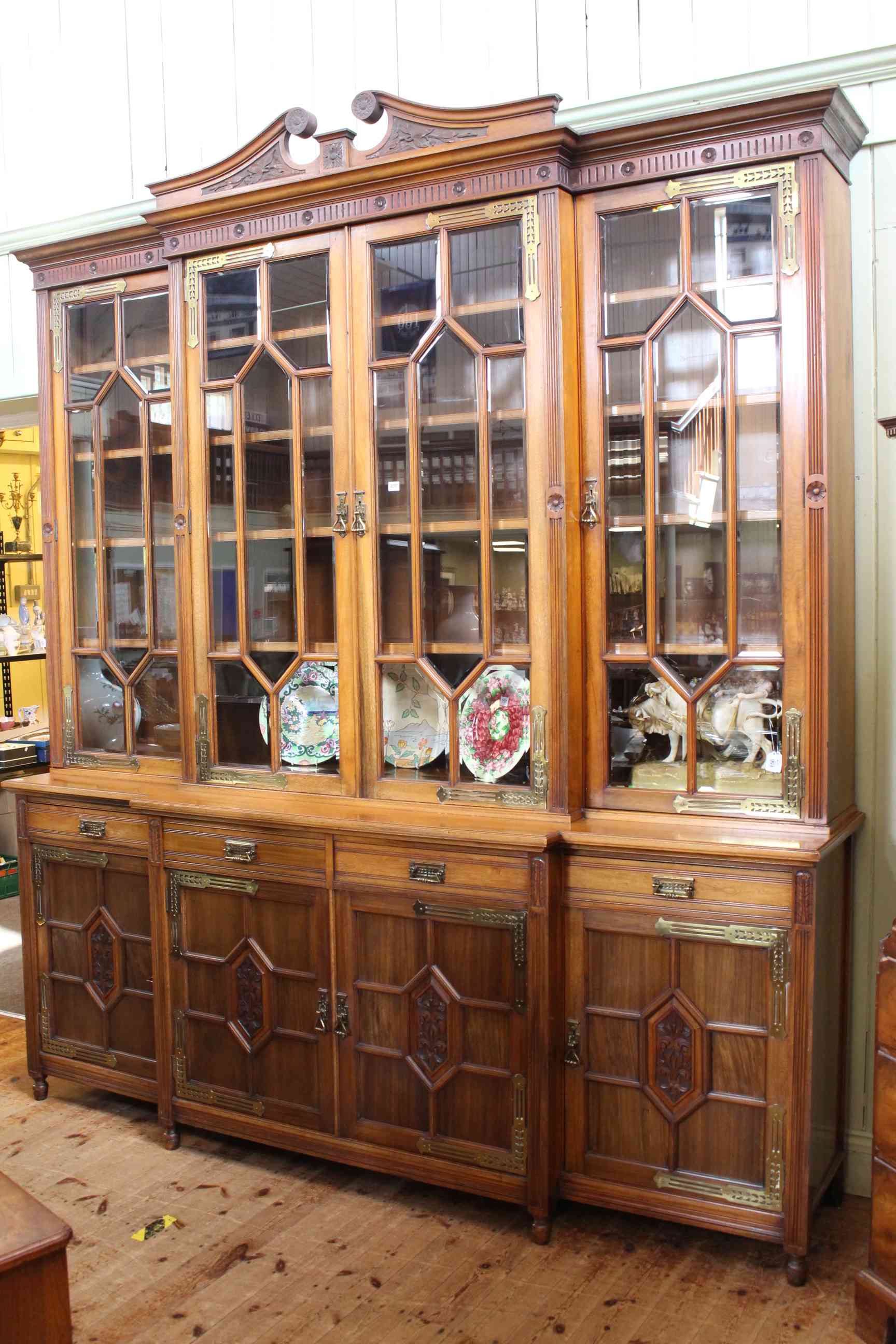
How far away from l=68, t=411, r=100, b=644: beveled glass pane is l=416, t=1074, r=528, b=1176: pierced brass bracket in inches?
68.3

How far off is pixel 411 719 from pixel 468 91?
5.70ft

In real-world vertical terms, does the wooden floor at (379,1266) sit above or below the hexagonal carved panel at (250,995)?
below

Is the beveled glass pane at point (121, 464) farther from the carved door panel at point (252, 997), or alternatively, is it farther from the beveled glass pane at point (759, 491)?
the beveled glass pane at point (759, 491)

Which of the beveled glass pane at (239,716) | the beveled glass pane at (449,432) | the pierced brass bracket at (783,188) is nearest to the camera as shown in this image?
the pierced brass bracket at (783,188)

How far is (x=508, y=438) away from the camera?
2.71 m

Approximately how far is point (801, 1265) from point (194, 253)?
2781mm

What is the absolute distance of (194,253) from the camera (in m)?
3.06

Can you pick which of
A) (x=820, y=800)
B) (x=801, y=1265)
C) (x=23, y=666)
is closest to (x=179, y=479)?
(x=820, y=800)

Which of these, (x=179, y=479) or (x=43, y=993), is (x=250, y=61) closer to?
(x=179, y=479)

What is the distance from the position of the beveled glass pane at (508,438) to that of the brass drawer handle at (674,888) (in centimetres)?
87

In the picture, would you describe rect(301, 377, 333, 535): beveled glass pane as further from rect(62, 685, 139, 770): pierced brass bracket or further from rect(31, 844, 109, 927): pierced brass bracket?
rect(31, 844, 109, 927): pierced brass bracket

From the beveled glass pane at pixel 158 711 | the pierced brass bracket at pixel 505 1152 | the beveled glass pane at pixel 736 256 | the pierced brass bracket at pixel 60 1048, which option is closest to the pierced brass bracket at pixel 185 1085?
the pierced brass bracket at pixel 60 1048

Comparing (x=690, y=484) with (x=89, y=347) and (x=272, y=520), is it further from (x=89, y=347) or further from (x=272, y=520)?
(x=89, y=347)

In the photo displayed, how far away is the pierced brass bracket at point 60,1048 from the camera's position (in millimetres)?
3328
